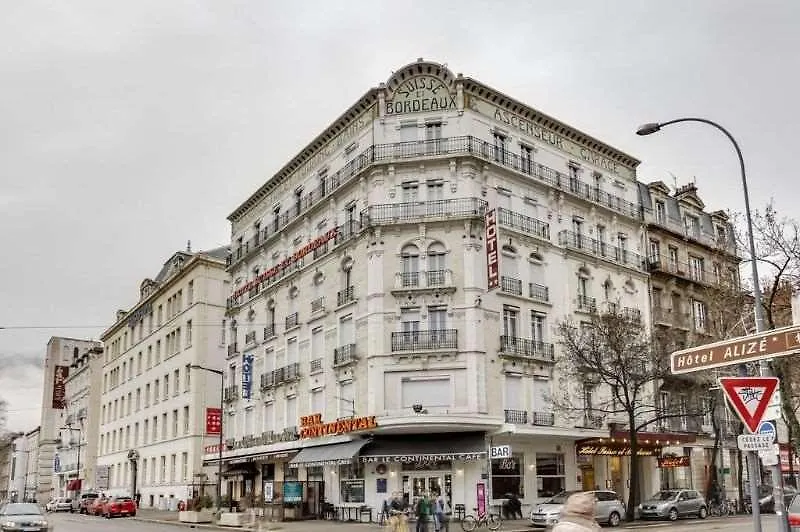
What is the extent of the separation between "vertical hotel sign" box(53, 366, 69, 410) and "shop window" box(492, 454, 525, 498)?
266 ft

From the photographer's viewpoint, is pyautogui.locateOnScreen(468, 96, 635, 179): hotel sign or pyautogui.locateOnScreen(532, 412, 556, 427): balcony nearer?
pyautogui.locateOnScreen(532, 412, 556, 427): balcony

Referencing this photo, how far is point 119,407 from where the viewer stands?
73.6 m

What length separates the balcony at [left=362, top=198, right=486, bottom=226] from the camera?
37.4 metres

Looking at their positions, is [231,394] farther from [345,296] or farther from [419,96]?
[419,96]

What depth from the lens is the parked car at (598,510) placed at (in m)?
31.1

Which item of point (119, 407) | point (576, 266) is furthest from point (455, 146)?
point (119, 407)

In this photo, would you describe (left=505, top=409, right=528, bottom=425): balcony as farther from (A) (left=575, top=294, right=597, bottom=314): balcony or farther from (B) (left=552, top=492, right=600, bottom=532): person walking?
(B) (left=552, top=492, right=600, bottom=532): person walking

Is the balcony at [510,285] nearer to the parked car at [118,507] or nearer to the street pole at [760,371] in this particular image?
the street pole at [760,371]

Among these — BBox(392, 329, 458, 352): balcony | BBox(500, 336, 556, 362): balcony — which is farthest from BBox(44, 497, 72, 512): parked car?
Answer: BBox(500, 336, 556, 362): balcony

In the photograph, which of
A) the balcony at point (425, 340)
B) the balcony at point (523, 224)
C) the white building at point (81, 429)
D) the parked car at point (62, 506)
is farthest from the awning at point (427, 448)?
the white building at point (81, 429)

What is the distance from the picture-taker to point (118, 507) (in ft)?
163

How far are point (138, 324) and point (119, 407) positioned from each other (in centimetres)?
832

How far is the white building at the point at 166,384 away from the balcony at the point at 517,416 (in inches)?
→ 981

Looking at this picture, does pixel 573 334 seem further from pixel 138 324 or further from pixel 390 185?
pixel 138 324
